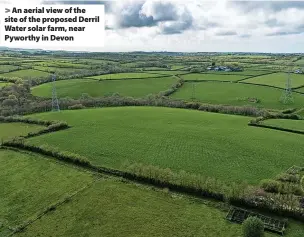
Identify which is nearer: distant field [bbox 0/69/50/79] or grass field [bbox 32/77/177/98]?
grass field [bbox 32/77/177/98]

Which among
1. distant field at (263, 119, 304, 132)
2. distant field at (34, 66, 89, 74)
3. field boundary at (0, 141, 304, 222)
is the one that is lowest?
field boundary at (0, 141, 304, 222)

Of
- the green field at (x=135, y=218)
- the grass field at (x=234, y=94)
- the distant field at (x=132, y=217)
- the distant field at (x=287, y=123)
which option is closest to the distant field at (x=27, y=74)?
the grass field at (x=234, y=94)

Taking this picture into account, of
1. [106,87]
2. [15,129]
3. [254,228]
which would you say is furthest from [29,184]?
[106,87]

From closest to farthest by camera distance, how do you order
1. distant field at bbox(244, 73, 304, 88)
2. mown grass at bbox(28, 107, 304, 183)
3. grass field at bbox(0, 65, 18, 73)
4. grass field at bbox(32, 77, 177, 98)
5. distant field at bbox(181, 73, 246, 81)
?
mown grass at bbox(28, 107, 304, 183)
grass field at bbox(32, 77, 177, 98)
distant field at bbox(244, 73, 304, 88)
distant field at bbox(181, 73, 246, 81)
grass field at bbox(0, 65, 18, 73)

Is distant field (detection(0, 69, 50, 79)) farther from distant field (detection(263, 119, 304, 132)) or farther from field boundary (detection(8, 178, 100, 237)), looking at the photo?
field boundary (detection(8, 178, 100, 237))

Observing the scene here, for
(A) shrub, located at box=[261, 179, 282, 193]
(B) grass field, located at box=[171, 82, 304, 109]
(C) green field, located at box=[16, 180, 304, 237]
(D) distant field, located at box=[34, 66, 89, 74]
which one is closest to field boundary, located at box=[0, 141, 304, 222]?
(C) green field, located at box=[16, 180, 304, 237]

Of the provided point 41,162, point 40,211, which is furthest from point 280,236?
point 41,162

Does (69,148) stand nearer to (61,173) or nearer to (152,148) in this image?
(61,173)

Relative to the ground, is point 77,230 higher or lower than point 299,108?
lower
